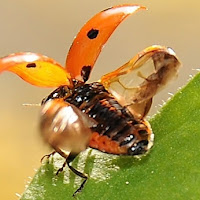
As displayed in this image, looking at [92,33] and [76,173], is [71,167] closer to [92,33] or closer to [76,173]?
[76,173]

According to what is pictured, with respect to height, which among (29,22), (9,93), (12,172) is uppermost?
(29,22)

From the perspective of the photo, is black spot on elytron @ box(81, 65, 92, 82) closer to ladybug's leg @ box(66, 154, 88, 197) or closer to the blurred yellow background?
ladybug's leg @ box(66, 154, 88, 197)

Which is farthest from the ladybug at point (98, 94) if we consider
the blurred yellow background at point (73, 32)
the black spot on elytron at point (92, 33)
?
the blurred yellow background at point (73, 32)

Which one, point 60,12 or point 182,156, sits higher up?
point 182,156

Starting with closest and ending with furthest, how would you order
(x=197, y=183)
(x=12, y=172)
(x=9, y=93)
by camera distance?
(x=197, y=183) → (x=12, y=172) → (x=9, y=93)

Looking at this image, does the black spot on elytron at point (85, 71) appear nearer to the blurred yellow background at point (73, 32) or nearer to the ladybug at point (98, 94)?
the ladybug at point (98, 94)

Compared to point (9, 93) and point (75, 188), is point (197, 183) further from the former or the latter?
point (9, 93)

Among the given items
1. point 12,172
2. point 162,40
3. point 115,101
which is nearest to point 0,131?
point 12,172

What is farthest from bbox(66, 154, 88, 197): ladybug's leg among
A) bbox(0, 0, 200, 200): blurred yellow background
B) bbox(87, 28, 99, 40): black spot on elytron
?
bbox(0, 0, 200, 200): blurred yellow background
